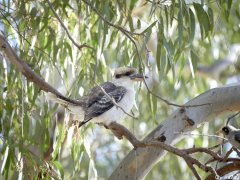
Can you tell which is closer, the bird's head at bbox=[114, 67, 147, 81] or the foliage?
the foliage

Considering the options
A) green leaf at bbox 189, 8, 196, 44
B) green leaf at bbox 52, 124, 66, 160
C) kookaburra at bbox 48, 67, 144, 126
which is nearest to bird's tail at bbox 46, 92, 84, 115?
kookaburra at bbox 48, 67, 144, 126

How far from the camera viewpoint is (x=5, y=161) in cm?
301

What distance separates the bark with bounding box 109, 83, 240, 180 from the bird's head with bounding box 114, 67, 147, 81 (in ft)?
1.46

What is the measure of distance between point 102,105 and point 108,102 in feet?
0.14

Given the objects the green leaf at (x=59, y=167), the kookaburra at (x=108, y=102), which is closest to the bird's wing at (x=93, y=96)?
the kookaburra at (x=108, y=102)

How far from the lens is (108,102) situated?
3518 millimetres

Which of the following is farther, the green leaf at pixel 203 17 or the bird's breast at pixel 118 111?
the bird's breast at pixel 118 111

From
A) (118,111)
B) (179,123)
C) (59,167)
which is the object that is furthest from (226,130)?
(59,167)

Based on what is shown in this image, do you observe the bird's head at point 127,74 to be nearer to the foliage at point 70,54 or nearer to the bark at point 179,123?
the foliage at point 70,54

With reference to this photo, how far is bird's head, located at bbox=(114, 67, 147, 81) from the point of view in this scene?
11.7 feet

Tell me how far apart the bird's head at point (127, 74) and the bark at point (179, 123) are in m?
0.45

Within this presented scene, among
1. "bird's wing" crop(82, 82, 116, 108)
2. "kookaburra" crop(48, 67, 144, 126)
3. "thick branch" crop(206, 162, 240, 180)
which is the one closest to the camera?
"thick branch" crop(206, 162, 240, 180)

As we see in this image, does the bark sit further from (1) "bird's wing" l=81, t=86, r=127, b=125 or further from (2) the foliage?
(1) "bird's wing" l=81, t=86, r=127, b=125

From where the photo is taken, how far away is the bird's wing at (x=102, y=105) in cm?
336
